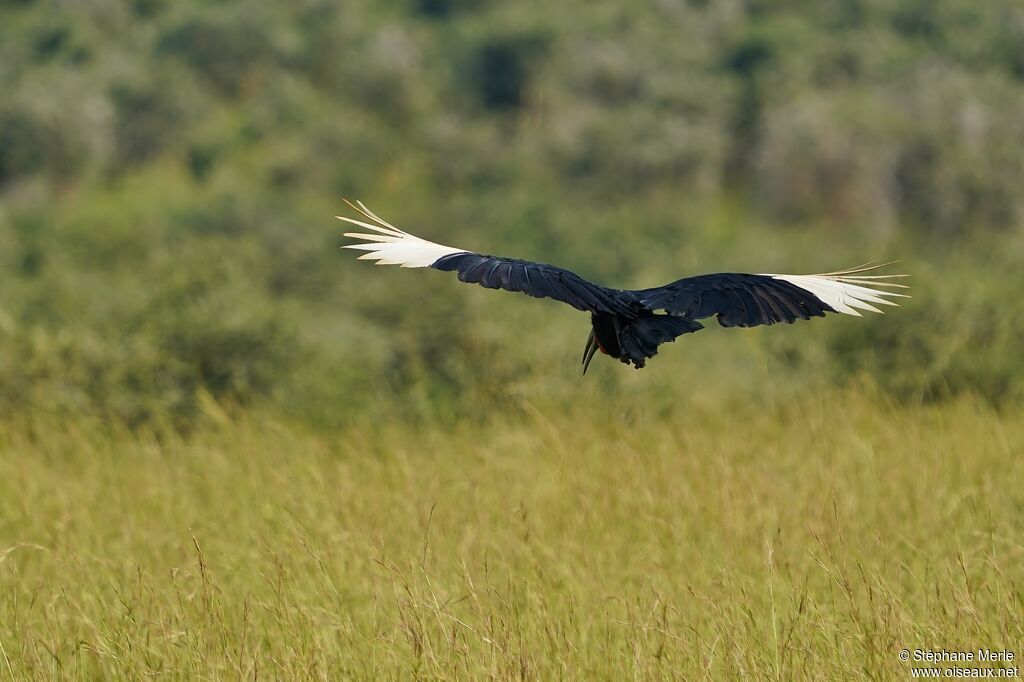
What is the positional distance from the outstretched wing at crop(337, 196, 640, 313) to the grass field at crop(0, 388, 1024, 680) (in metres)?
0.79

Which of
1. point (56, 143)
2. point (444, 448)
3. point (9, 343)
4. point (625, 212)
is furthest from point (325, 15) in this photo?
point (444, 448)

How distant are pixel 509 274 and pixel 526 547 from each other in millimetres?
1013

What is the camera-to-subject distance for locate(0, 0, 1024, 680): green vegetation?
393 cm

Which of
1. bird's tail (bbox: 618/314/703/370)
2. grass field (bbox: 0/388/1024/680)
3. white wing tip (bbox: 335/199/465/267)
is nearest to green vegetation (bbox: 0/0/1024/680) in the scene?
grass field (bbox: 0/388/1024/680)

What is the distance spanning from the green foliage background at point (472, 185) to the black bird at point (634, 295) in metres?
4.26

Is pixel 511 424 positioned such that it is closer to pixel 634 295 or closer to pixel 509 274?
pixel 634 295

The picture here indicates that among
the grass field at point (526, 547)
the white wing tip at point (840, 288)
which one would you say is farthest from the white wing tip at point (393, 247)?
the white wing tip at point (840, 288)

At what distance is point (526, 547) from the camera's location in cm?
427

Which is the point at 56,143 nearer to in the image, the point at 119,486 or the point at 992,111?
the point at 992,111

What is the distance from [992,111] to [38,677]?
31133 mm

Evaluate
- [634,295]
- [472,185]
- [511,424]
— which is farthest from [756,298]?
[472,185]

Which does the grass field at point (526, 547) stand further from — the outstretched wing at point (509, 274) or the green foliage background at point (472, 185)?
the green foliage background at point (472, 185)

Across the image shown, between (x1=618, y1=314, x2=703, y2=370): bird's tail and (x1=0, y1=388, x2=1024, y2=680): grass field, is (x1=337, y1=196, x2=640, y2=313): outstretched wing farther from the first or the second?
(x1=0, y1=388, x2=1024, y2=680): grass field

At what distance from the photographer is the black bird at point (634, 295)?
13.3ft
